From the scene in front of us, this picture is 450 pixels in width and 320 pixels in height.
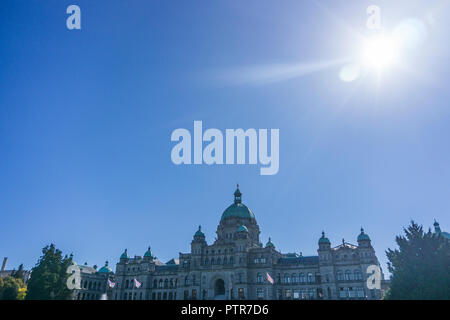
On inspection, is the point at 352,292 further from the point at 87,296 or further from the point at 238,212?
the point at 87,296

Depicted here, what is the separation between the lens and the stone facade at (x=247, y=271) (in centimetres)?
6306

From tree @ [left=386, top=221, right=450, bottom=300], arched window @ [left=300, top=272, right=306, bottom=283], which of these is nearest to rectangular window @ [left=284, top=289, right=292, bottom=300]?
arched window @ [left=300, top=272, right=306, bottom=283]

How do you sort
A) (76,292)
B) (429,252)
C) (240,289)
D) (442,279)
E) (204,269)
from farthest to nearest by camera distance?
1. (76,292)
2. (204,269)
3. (240,289)
4. (429,252)
5. (442,279)

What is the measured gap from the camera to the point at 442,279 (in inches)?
1325

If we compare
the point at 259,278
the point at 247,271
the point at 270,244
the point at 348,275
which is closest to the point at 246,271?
the point at 247,271

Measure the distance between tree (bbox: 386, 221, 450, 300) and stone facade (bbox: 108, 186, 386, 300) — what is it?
22.6 m

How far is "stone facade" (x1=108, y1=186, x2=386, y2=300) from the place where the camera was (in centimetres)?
6306

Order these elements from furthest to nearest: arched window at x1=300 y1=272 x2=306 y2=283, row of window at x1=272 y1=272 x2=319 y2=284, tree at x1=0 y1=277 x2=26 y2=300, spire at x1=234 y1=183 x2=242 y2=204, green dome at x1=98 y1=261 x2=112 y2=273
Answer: green dome at x1=98 y1=261 x2=112 y2=273 < spire at x1=234 y1=183 x2=242 y2=204 < arched window at x1=300 y1=272 x2=306 y2=283 < row of window at x1=272 y1=272 x2=319 y2=284 < tree at x1=0 y1=277 x2=26 y2=300

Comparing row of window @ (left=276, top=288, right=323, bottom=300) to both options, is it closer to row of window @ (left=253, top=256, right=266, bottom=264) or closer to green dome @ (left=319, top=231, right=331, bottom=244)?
row of window @ (left=253, top=256, right=266, bottom=264)

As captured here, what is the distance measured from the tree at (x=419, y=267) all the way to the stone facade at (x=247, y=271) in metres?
22.6

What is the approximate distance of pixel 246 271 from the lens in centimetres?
6762
